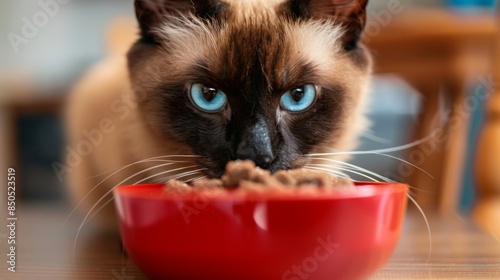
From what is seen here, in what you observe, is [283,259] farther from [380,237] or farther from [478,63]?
[478,63]

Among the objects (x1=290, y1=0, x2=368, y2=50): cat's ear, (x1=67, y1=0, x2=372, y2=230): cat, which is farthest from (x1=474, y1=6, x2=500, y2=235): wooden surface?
(x1=290, y1=0, x2=368, y2=50): cat's ear

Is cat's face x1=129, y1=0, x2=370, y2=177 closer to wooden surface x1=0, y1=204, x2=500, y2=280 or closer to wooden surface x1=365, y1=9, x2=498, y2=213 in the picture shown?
wooden surface x1=0, y1=204, x2=500, y2=280

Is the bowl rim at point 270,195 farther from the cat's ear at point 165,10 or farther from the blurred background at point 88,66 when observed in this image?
the blurred background at point 88,66

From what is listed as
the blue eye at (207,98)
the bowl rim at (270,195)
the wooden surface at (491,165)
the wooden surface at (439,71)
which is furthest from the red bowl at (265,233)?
the wooden surface at (439,71)

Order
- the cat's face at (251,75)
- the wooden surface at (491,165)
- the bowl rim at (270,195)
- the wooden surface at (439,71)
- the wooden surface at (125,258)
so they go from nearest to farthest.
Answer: the bowl rim at (270,195), the wooden surface at (125,258), the cat's face at (251,75), the wooden surface at (491,165), the wooden surface at (439,71)

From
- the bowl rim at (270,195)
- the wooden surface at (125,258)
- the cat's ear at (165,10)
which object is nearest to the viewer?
the bowl rim at (270,195)

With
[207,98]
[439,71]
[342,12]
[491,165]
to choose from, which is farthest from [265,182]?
[439,71]

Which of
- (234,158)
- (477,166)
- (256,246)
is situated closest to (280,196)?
(256,246)
